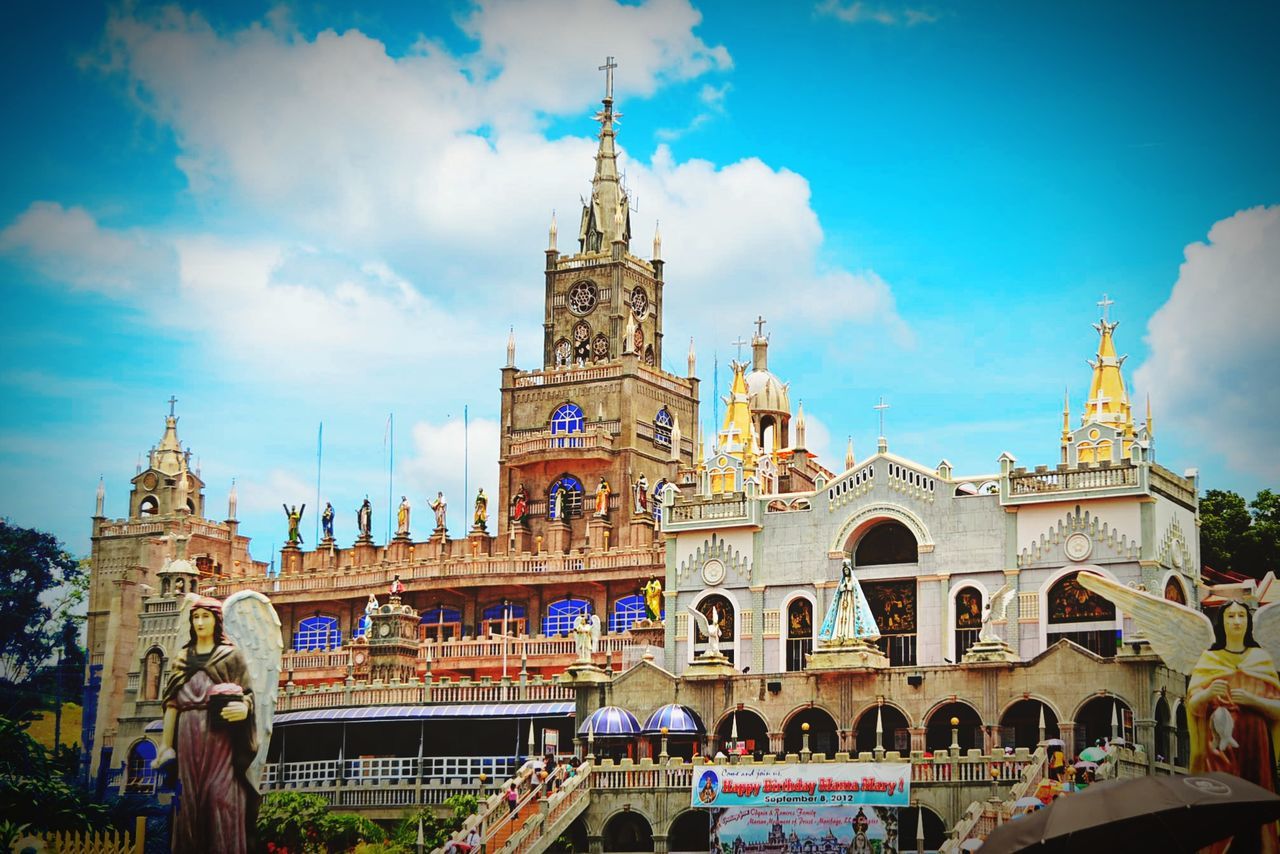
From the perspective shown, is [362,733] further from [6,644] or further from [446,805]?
[6,644]

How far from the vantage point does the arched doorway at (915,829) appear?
2028 inches

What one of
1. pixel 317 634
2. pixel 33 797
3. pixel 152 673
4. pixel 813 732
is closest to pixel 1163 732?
pixel 813 732

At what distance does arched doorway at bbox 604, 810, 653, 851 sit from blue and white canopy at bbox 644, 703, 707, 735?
3898 mm

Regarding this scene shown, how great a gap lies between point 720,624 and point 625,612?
992 centimetres

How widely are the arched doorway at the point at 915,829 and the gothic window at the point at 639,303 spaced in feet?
136

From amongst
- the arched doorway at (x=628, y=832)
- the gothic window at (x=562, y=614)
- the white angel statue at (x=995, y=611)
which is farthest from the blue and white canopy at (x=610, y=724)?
the gothic window at (x=562, y=614)

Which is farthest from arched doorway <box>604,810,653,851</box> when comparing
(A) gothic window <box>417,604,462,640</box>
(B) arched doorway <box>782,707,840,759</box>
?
(A) gothic window <box>417,604,462,640</box>

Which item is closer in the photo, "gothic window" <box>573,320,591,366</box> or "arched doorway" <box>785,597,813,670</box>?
"arched doorway" <box>785,597,813,670</box>

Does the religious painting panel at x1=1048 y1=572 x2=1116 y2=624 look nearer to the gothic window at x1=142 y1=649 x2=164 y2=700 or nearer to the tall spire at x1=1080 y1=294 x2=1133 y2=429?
the tall spire at x1=1080 y1=294 x2=1133 y2=429

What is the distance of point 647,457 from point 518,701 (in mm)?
23630

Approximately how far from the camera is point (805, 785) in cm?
5284

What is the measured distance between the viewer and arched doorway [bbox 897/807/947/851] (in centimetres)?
5150

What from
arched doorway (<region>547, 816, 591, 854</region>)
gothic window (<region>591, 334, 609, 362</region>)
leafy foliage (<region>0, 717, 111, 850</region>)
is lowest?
arched doorway (<region>547, 816, 591, 854</region>)

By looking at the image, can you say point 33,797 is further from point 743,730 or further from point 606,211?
point 606,211
